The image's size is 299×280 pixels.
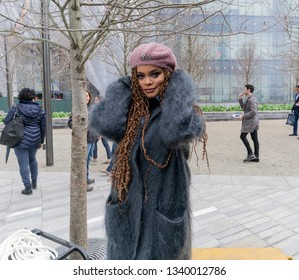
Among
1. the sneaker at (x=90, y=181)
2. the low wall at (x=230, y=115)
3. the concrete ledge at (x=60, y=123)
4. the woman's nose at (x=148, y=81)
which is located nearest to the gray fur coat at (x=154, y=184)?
the woman's nose at (x=148, y=81)

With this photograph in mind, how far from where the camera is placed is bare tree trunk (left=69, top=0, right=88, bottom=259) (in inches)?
105

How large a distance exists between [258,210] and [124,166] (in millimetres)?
3396

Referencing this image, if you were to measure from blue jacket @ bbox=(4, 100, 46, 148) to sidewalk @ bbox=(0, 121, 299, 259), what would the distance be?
773 millimetres

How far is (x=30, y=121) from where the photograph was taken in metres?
5.55

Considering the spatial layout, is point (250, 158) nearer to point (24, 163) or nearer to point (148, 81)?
point (24, 163)

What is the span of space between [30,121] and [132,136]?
4.11 m

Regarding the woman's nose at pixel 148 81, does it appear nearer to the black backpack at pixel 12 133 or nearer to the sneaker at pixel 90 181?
the black backpack at pixel 12 133

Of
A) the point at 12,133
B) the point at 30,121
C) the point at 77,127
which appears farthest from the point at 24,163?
the point at 77,127

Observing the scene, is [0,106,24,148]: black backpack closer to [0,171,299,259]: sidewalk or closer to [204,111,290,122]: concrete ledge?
[0,171,299,259]: sidewalk

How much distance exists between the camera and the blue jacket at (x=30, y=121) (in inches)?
216

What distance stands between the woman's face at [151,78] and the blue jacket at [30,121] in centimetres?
409

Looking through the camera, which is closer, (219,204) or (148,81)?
(148,81)

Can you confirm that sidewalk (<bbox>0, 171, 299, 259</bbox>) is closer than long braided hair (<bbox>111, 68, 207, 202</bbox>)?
No

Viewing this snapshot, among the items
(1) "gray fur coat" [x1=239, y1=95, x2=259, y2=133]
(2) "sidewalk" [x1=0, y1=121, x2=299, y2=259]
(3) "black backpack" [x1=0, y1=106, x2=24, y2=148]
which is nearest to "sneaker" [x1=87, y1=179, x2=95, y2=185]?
(2) "sidewalk" [x1=0, y1=121, x2=299, y2=259]
